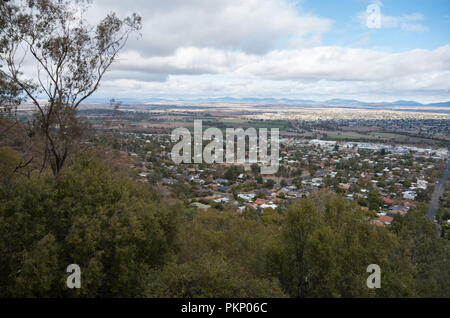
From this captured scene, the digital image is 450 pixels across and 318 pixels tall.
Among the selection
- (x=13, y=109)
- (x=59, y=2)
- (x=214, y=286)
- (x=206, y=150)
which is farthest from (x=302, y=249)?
(x=206, y=150)

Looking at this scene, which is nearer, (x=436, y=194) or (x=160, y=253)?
(x=160, y=253)

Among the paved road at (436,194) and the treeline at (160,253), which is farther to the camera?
the paved road at (436,194)

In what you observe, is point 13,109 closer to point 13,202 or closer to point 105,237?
point 13,202

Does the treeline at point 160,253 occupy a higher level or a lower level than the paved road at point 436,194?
higher

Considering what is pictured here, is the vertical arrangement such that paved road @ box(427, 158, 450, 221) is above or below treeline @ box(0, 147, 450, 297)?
below

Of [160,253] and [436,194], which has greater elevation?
[160,253]

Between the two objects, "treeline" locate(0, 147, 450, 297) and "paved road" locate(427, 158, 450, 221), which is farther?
"paved road" locate(427, 158, 450, 221)
